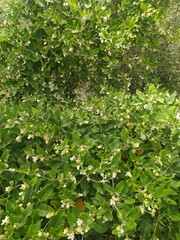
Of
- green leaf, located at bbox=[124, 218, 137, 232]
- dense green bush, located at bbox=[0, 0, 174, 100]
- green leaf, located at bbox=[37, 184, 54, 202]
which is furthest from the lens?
dense green bush, located at bbox=[0, 0, 174, 100]

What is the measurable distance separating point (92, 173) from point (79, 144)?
0.55 feet

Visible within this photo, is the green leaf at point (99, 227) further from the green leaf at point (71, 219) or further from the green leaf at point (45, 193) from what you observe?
the green leaf at point (45, 193)

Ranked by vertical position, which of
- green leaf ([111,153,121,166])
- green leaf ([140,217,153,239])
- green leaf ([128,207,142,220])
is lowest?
green leaf ([140,217,153,239])

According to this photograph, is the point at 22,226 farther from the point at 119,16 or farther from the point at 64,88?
the point at 119,16

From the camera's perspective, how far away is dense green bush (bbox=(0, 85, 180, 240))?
1.37 m

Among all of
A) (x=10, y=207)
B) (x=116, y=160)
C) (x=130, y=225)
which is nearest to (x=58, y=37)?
(x=116, y=160)

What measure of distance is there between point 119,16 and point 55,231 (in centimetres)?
214

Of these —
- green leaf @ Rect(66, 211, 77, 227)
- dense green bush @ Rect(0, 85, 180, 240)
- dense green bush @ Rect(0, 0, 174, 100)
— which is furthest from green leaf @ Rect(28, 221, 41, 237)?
dense green bush @ Rect(0, 0, 174, 100)

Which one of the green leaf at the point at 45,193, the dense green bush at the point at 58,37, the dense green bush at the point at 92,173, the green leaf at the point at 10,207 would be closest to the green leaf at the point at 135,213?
the dense green bush at the point at 92,173

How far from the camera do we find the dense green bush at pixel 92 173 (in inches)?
54.1

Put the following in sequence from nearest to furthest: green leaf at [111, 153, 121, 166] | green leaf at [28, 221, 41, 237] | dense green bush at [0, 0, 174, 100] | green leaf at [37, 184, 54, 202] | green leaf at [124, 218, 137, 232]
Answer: green leaf at [28, 221, 41, 237]
green leaf at [124, 218, 137, 232]
green leaf at [37, 184, 54, 202]
green leaf at [111, 153, 121, 166]
dense green bush at [0, 0, 174, 100]

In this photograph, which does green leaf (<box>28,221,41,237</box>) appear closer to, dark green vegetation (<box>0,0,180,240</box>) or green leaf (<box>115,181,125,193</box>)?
dark green vegetation (<box>0,0,180,240</box>)

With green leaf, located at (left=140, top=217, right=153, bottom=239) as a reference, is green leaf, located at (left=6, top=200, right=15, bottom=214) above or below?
above

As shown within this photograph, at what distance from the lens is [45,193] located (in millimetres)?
1457
